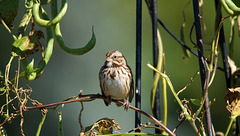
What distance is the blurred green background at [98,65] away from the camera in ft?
12.6

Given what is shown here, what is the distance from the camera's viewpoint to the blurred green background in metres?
3.83

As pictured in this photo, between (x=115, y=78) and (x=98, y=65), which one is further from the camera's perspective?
(x=98, y=65)

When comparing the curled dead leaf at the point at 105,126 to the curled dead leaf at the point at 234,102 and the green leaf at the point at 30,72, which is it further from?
the curled dead leaf at the point at 234,102

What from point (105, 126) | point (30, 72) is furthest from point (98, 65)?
point (30, 72)

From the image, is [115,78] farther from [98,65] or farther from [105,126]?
[98,65]

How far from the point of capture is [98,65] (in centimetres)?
492

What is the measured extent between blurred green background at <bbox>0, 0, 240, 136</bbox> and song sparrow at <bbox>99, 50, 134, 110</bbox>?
87cm

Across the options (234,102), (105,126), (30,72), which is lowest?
(105,126)

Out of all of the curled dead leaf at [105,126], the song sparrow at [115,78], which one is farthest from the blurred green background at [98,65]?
the curled dead leaf at [105,126]

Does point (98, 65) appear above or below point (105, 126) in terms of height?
above

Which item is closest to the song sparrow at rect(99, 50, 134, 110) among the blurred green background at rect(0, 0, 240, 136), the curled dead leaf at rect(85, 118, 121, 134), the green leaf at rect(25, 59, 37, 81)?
the blurred green background at rect(0, 0, 240, 136)

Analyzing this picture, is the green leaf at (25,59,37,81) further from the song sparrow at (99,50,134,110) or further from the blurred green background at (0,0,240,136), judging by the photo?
the blurred green background at (0,0,240,136)

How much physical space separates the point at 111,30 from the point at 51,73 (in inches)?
37.6

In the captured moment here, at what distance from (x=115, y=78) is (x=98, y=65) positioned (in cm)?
199
